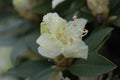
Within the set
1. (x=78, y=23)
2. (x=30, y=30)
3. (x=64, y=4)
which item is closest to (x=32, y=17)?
(x=30, y=30)

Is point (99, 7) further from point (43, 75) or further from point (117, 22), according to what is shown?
point (43, 75)

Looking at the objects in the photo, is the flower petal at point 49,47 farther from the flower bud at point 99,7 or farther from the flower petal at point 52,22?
the flower bud at point 99,7

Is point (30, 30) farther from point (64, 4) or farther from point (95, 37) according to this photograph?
point (95, 37)

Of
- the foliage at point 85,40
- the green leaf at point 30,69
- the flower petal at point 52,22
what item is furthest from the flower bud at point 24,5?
the flower petal at point 52,22

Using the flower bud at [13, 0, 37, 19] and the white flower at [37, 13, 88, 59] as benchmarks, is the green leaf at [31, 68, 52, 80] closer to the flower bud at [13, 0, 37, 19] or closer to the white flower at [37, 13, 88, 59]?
the white flower at [37, 13, 88, 59]

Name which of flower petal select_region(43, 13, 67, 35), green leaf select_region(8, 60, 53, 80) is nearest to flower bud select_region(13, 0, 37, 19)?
green leaf select_region(8, 60, 53, 80)

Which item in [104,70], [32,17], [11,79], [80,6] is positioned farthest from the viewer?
[11,79]
